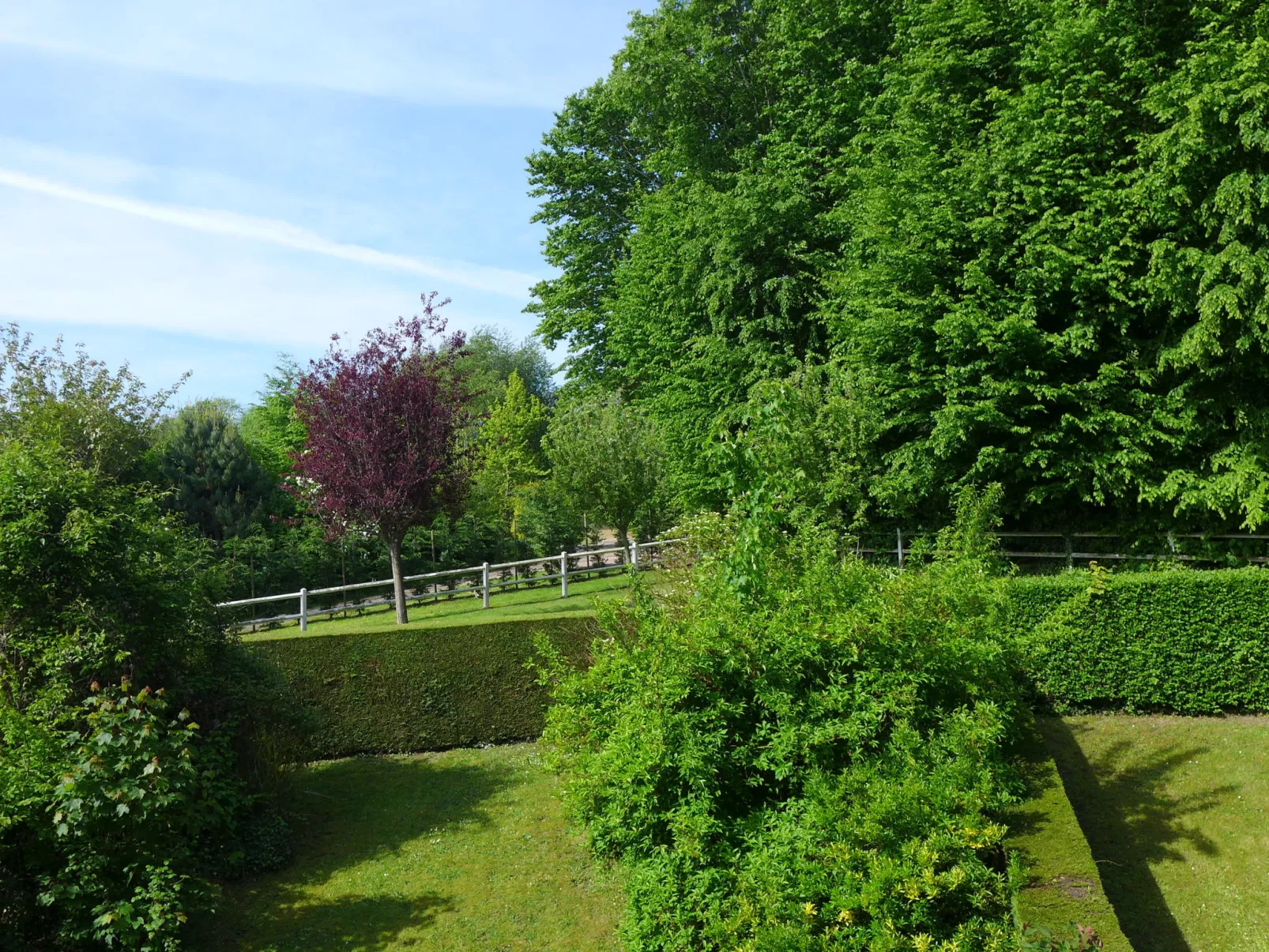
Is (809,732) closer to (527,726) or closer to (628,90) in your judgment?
(527,726)

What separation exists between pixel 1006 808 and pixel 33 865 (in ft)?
20.9

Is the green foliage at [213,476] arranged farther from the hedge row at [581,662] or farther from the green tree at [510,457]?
the hedge row at [581,662]

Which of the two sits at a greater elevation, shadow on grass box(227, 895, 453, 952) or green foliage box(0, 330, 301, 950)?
green foliage box(0, 330, 301, 950)

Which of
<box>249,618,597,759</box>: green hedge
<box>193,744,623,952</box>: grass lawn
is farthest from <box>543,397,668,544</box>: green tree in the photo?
<box>193,744,623,952</box>: grass lawn

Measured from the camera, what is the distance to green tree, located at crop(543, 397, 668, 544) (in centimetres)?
2450

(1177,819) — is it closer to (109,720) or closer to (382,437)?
(109,720)

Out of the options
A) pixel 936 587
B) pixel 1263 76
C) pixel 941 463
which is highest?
pixel 1263 76

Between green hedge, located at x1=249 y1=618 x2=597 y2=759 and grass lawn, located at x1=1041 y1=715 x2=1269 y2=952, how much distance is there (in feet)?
19.3

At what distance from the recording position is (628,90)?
2533cm

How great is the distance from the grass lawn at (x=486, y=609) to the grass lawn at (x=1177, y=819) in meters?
9.50

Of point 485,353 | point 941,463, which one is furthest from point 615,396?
point 485,353

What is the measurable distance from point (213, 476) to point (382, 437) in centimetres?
1179

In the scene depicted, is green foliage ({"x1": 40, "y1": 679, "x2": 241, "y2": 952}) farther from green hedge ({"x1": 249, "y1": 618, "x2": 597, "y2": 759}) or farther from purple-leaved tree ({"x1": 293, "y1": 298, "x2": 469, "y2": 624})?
purple-leaved tree ({"x1": 293, "y1": 298, "x2": 469, "y2": 624})

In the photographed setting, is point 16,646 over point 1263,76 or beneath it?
beneath
